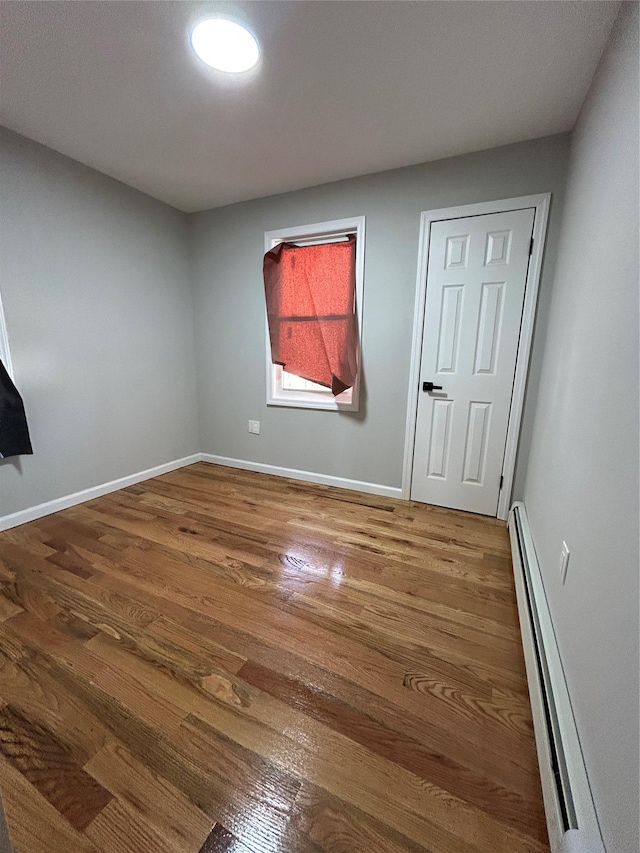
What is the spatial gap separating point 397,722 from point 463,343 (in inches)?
84.4

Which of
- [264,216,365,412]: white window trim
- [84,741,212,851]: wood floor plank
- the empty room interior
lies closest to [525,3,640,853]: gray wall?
the empty room interior

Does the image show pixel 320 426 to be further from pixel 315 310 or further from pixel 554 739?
pixel 554 739

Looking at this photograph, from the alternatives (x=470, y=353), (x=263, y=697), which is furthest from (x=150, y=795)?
(x=470, y=353)

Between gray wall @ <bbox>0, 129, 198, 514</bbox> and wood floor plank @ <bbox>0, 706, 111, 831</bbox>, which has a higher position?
gray wall @ <bbox>0, 129, 198, 514</bbox>

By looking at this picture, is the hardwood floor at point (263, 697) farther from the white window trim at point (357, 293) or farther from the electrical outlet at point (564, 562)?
the white window trim at point (357, 293)

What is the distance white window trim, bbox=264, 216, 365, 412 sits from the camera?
258 centimetres

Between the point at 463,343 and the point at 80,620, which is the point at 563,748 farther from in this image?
the point at 463,343

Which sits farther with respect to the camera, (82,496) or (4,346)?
(82,496)

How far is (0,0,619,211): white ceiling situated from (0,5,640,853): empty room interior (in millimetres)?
16

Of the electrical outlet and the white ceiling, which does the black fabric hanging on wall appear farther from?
the electrical outlet

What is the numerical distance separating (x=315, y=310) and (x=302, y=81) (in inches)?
53.6

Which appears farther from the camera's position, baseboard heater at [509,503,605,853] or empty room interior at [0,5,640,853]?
empty room interior at [0,5,640,853]

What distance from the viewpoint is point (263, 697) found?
112cm

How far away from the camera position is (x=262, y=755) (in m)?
0.96
